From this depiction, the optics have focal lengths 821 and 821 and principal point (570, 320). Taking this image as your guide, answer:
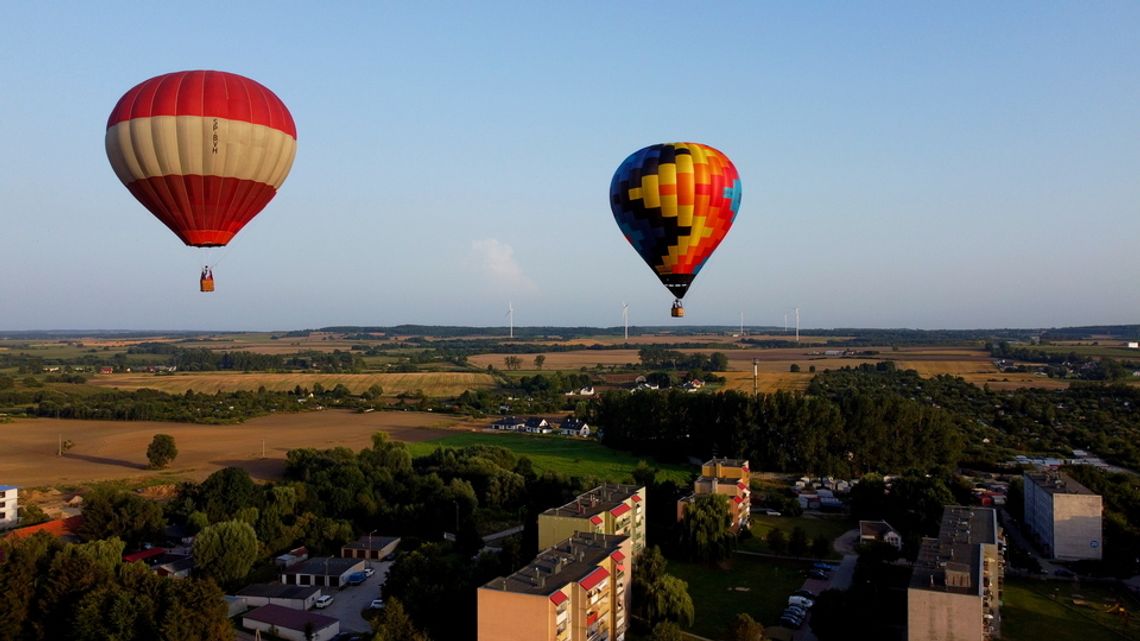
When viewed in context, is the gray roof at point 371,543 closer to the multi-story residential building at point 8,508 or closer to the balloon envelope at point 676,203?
the balloon envelope at point 676,203

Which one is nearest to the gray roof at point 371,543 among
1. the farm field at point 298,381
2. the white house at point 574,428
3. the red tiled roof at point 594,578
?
the red tiled roof at point 594,578

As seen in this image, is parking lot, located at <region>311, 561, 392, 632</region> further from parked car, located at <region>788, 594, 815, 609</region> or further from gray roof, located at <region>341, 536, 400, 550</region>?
parked car, located at <region>788, 594, 815, 609</region>

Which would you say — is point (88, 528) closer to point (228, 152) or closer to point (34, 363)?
point (228, 152)

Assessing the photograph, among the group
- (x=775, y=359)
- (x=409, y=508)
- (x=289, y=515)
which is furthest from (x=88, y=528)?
(x=775, y=359)

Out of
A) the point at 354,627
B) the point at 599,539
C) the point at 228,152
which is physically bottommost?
the point at 354,627

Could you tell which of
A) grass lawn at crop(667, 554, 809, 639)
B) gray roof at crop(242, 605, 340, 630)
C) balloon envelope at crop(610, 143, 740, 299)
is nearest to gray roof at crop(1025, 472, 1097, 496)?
grass lawn at crop(667, 554, 809, 639)

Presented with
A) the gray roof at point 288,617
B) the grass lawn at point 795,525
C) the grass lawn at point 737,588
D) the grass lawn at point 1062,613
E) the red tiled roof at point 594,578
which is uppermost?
the red tiled roof at point 594,578
